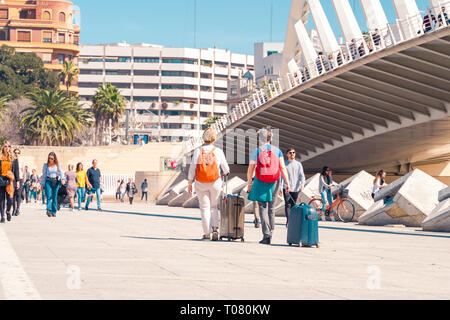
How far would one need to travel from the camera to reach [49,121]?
88.7m

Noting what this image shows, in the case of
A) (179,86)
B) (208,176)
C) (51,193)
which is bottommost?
(51,193)

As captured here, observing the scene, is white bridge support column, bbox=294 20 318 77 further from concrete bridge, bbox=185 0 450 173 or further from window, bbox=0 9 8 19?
window, bbox=0 9 8 19

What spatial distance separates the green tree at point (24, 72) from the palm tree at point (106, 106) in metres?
5.73

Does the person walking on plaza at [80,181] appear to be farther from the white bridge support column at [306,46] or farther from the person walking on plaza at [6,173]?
the white bridge support column at [306,46]

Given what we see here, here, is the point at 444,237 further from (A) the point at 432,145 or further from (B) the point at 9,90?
(B) the point at 9,90

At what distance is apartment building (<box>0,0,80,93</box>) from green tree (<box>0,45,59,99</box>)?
6.50 meters

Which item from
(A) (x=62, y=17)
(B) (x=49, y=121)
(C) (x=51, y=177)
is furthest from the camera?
(A) (x=62, y=17)

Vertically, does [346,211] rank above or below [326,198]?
below

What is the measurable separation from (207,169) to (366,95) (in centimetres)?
2423

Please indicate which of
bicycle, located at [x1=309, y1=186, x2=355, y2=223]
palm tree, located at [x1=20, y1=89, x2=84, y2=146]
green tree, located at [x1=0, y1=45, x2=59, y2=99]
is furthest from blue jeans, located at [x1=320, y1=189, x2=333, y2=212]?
green tree, located at [x1=0, y1=45, x2=59, y2=99]

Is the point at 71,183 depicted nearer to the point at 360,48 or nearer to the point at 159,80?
the point at 360,48

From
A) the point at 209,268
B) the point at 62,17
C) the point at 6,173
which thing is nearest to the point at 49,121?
the point at 62,17

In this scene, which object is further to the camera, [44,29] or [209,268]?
[44,29]

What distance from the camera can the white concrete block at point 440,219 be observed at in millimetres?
17328
